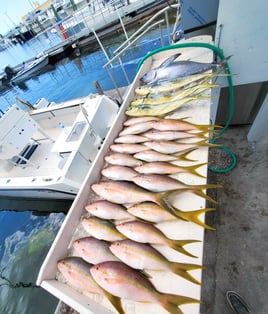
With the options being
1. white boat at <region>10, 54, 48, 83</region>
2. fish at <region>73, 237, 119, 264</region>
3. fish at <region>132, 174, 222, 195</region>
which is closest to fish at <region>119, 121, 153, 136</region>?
fish at <region>132, 174, 222, 195</region>

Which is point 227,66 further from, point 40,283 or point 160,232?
point 40,283

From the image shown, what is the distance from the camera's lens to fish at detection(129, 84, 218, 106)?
1.66 metres

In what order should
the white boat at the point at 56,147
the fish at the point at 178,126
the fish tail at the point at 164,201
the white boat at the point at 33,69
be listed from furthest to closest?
the white boat at the point at 33,69 → the white boat at the point at 56,147 → the fish at the point at 178,126 → the fish tail at the point at 164,201

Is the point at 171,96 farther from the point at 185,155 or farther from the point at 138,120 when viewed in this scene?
the point at 185,155

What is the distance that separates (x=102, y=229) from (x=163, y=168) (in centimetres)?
60

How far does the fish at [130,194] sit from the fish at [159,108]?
2.78 ft

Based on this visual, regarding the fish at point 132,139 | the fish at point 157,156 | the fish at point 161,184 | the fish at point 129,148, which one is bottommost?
the fish at point 161,184

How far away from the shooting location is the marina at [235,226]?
161 centimetres

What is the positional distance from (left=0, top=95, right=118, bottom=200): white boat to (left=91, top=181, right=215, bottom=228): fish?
1288 millimetres

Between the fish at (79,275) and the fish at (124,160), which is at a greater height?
the fish at (124,160)

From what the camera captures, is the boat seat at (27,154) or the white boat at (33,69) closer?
the boat seat at (27,154)

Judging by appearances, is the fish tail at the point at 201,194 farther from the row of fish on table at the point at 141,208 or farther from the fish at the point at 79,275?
the fish at the point at 79,275

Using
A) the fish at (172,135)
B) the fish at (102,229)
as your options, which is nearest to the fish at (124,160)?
the fish at (172,135)

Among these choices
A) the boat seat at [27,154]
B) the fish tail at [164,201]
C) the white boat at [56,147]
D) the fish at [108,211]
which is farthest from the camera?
the boat seat at [27,154]
